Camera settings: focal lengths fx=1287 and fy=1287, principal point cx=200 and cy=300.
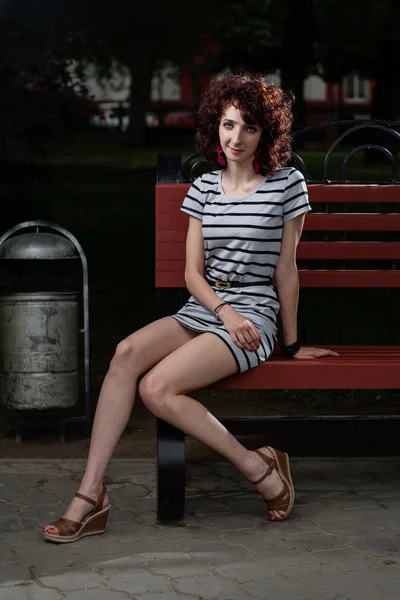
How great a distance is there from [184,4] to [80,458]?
1730cm

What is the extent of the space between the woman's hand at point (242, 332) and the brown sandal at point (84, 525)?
73cm

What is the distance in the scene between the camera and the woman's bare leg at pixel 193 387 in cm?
463

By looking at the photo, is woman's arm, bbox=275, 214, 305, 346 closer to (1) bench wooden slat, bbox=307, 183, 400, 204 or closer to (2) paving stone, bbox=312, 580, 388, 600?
(1) bench wooden slat, bbox=307, 183, 400, 204

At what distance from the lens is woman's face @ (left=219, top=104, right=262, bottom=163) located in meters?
4.83

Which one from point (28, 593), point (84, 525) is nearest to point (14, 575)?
point (28, 593)

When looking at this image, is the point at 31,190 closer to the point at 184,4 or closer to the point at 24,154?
the point at 24,154

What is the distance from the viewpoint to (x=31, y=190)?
11211mm

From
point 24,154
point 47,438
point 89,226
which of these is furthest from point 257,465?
point 89,226

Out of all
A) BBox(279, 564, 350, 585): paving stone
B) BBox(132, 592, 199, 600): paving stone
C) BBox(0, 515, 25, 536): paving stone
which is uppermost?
BBox(132, 592, 199, 600): paving stone

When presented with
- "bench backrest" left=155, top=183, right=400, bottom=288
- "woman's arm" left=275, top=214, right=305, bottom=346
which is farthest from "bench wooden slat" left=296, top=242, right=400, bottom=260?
"woman's arm" left=275, top=214, right=305, bottom=346

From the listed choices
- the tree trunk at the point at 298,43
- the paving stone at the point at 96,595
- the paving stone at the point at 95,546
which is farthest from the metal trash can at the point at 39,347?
the tree trunk at the point at 298,43

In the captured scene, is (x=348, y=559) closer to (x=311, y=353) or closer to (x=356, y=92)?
(x=311, y=353)

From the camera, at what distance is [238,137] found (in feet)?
15.8

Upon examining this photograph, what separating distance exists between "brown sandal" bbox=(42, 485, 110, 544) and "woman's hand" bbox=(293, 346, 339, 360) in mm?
913
